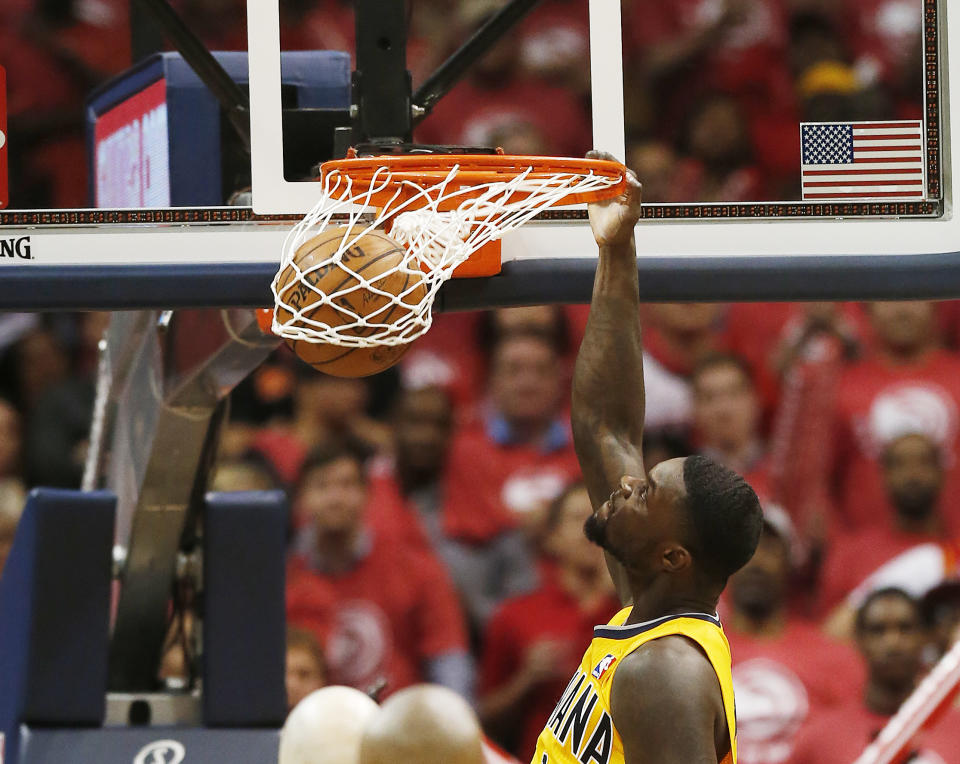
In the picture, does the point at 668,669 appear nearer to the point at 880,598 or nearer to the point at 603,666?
the point at 603,666

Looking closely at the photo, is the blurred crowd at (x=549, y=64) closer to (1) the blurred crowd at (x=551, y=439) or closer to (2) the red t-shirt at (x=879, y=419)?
(1) the blurred crowd at (x=551, y=439)

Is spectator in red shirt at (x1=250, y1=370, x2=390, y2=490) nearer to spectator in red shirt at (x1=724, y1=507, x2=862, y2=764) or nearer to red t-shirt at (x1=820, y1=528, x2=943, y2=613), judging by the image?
spectator in red shirt at (x1=724, y1=507, x2=862, y2=764)

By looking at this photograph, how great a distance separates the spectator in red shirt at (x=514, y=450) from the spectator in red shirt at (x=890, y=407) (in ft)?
3.12

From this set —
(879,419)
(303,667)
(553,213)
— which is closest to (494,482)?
(303,667)

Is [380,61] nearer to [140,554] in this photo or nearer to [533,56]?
[140,554]

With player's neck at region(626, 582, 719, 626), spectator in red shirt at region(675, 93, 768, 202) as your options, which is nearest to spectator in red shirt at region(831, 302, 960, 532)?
spectator in red shirt at region(675, 93, 768, 202)

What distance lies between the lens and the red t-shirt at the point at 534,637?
495 centimetres

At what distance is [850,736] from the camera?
4730 mm

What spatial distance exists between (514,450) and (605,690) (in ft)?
10.1

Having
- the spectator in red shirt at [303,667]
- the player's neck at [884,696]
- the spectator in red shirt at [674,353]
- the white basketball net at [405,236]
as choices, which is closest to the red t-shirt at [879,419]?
the spectator in red shirt at [674,353]

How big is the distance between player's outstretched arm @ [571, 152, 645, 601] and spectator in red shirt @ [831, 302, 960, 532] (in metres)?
2.67

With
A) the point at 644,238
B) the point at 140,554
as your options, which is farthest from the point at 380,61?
the point at 140,554

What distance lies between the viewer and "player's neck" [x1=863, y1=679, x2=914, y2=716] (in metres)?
4.78

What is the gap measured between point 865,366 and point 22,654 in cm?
308
